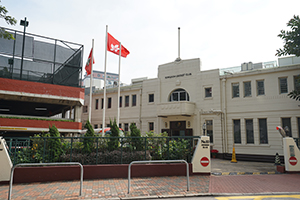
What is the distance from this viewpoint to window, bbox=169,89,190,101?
25.4 m

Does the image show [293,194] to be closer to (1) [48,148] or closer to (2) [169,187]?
(2) [169,187]

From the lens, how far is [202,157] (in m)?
12.0

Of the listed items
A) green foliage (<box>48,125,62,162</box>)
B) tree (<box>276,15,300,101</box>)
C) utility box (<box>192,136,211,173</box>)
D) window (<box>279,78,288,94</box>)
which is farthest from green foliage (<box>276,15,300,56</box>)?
green foliage (<box>48,125,62,162</box>)

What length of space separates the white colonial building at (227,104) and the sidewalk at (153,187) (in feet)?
31.6

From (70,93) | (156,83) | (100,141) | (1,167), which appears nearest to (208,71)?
(156,83)

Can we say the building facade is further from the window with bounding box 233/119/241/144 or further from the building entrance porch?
the window with bounding box 233/119/241/144

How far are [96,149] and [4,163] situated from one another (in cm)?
388

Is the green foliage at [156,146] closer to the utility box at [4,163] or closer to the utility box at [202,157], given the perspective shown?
the utility box at [202,157]

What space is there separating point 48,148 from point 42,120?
11278 millimetres

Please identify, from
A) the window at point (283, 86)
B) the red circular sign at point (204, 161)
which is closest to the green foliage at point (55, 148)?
the red circular sign at point (204, 161)

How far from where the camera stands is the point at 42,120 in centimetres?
2134

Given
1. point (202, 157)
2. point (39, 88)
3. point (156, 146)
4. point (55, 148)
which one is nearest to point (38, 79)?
point (39, 88)

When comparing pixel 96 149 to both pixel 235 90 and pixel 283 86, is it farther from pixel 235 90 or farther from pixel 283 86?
pixel 283 86

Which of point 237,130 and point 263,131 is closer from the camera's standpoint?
point 263,131
